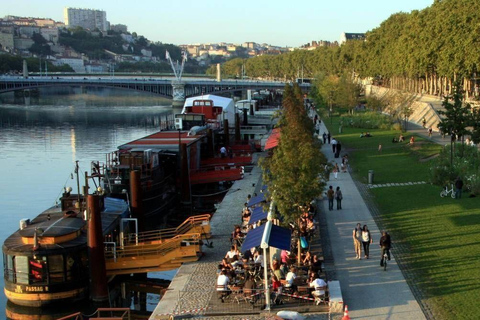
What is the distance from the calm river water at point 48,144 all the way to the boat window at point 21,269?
2.23 m

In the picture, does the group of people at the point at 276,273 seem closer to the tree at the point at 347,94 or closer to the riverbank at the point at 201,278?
the riverbank at the point at 201,278

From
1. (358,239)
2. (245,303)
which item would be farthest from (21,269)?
(358,239)

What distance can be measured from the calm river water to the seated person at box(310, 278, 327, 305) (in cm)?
809

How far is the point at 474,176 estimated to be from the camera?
33.1m

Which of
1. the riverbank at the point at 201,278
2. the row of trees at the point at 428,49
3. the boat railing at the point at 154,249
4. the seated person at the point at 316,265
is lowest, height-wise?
the riverbank at the point at 201,278

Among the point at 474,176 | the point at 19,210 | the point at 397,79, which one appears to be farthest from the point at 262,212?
the point at 397,79

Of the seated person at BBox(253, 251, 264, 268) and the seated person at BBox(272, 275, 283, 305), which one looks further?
the seated person at BBox(253, 251, 264, 268)

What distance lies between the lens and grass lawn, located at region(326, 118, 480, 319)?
19.1 meters

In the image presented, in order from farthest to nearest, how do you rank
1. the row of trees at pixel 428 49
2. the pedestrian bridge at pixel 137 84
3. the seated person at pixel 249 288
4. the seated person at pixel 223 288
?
the pedestrian bridge at pixel 137 84 < the row of trees at pixel 428 49 < the seated person at pixel 223 288 < the seated person at pixel 249 288

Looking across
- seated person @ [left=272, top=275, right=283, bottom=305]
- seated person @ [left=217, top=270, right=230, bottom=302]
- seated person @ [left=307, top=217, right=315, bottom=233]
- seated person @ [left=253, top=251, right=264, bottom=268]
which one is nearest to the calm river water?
seated person @ [left=253, top=251, right=264, bottom=268]

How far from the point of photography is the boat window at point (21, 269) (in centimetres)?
2314

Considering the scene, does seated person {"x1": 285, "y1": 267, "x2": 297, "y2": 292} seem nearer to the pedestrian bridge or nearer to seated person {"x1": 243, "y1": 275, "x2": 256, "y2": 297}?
seated person {"x1": 243, "y1": 275, "x2": 256, "y2": 297}

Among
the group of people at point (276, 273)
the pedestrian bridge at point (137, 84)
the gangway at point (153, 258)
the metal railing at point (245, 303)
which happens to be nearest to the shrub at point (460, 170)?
the group of people at point (276, 273)


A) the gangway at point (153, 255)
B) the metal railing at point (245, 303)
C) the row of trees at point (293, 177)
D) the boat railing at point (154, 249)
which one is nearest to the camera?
the metal railing at point (245, 303)
